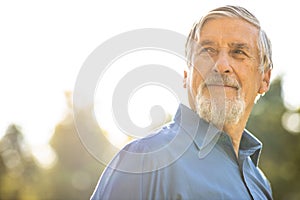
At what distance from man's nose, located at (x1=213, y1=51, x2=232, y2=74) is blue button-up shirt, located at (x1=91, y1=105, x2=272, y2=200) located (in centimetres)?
29

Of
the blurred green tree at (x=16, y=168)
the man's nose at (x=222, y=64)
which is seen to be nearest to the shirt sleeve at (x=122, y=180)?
the man's nose at (x=222, y=64)

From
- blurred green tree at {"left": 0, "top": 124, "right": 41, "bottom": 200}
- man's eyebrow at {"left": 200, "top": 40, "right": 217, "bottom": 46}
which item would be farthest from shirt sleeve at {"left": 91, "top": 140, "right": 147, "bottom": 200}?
blurred green tree at {"left": 0, "top": 124, "right": 41, "bottom": 200}

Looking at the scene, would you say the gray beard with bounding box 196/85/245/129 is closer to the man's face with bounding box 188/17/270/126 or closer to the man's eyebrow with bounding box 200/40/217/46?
the man's face with bounding box 188/17/270/126

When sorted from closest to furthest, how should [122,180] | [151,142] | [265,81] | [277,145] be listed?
[122,180]
[151,142]
[265,81]
[277,145]

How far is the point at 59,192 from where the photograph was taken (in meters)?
37.0

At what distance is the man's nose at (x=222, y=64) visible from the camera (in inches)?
141

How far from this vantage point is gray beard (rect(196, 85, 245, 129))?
3.55 m

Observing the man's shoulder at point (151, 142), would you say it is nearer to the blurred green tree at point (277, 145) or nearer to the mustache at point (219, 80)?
the mustache at point (219, 80)

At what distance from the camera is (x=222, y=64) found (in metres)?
3.59

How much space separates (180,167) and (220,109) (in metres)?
0.65

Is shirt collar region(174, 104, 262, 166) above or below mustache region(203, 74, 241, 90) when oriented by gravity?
below

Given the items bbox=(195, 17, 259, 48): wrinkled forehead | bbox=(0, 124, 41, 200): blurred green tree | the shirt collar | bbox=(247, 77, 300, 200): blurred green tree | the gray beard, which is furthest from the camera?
bbox=(0, 124, 41, 200): blurred green tree

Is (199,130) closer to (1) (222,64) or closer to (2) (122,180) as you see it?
(1) (222,64)

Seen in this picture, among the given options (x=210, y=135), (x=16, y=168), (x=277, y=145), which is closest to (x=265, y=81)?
(x=210, y=135)
